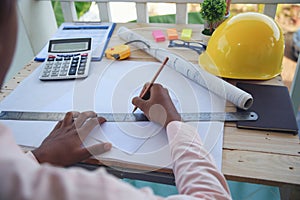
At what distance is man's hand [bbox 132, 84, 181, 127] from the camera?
60 cm

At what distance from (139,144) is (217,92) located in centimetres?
23

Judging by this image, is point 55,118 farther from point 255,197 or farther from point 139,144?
point 255,197

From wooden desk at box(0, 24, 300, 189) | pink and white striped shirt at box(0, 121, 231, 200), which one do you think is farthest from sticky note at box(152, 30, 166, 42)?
pink and white striped shirt at box(0, 121, 231, 200)

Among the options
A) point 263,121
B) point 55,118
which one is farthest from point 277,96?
point 55,118

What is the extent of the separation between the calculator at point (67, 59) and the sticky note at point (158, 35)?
202 mm

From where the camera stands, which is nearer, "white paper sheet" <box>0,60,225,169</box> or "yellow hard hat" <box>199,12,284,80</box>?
"white paper sheet" <box>0,60,225,169</box>

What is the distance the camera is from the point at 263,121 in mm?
592

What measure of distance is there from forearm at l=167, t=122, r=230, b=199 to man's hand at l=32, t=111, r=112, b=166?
0.13 m

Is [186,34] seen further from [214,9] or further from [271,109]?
[271,109]

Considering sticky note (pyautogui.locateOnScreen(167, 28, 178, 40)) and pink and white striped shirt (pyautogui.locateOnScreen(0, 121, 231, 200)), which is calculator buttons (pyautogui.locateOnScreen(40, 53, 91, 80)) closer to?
sticky note (pyautogui.locateOnScreen(167, 28, 178, 40))

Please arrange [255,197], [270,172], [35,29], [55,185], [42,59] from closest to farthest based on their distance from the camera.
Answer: [55,185]
[270,172]
[255,197]
[42,59]
[35,29]

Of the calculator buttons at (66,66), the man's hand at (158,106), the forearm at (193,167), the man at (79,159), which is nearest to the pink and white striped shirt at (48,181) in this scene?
the man at (79,159)

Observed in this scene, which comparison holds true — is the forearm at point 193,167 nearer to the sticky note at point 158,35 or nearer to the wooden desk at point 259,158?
the wooden desk at point 259,158

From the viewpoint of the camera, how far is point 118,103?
68cm
